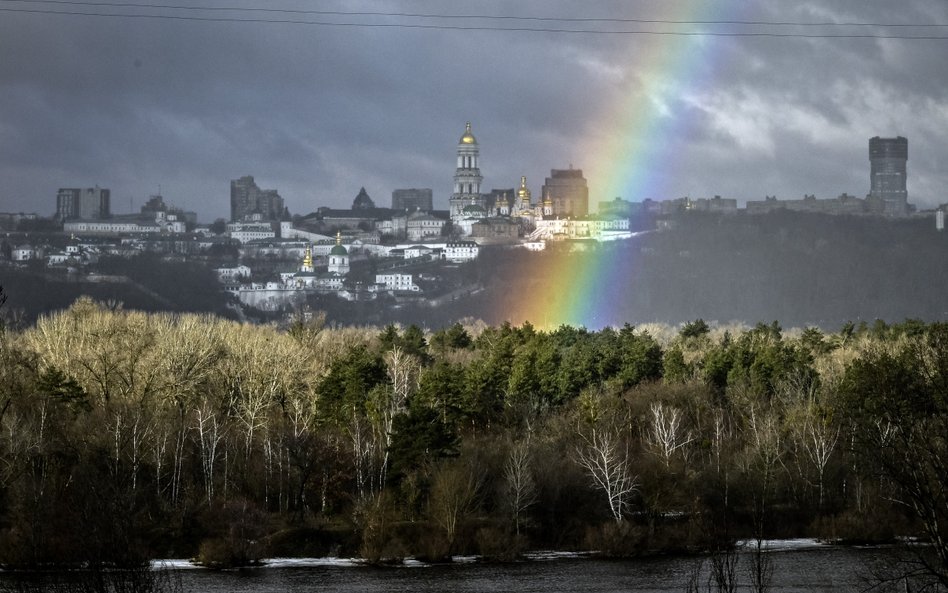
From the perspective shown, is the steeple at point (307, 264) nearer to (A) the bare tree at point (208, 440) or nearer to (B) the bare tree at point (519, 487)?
(A) the bare tree at point (208, 440)

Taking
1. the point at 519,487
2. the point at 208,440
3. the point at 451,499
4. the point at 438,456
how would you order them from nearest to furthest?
the point at 451,499 → the point at 519,487 → the point at 438,456 → the point at 208,440

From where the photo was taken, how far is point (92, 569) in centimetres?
2188

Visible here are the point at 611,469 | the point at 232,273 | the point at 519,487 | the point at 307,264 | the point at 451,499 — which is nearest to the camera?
the point at 451,499

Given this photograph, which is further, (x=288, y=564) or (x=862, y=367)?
(x=862, y=367)

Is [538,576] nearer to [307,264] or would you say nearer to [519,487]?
[519,487]

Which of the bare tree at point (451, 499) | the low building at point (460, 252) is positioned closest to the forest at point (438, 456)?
the bare tree at point (451, 499)

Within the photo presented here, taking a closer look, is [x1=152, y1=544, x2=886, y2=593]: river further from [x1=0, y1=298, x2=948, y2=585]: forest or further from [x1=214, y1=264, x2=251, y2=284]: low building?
[x1=214, y1=264, x2=251, y2=284]: low building

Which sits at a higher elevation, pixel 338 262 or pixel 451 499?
pixel 338 262

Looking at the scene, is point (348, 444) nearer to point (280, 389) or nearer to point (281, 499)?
point (281, 499)

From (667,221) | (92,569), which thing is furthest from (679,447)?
(667,221)

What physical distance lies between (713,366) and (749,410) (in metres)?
5.59

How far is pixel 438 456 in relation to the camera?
41.3 m

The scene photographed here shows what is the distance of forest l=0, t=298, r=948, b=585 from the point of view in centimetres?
3809

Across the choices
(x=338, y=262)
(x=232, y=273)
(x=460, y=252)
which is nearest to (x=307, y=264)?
(x=338, y=262)
